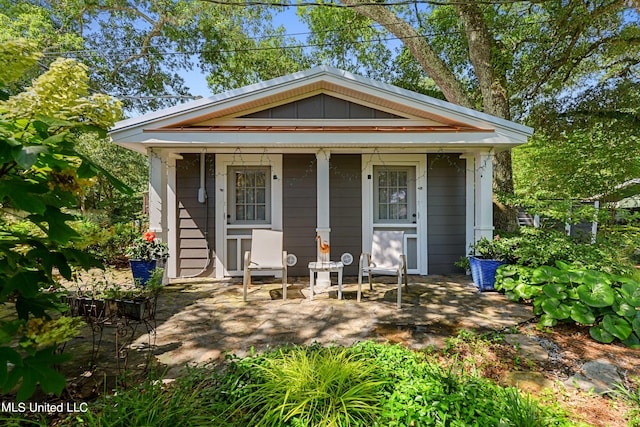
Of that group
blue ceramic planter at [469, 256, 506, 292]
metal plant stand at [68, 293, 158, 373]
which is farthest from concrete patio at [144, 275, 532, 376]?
metal plant stand at [68, 293, 158, 373]

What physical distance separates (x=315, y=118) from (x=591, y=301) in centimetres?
396

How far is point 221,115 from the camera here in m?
4.60

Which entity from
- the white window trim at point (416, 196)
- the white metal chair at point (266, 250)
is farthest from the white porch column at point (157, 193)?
the white window trim at point (416, 196)

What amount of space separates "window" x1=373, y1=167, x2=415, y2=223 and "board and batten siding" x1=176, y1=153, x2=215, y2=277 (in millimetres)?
2862

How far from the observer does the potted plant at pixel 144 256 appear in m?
4.23

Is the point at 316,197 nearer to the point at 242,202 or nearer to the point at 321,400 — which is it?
the point at 242,202

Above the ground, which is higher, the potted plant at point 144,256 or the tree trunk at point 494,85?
the tree trunk at point 494,85

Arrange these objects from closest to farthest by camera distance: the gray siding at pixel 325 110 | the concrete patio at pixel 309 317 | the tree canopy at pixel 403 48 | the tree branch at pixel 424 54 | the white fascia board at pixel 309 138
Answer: the concrete patio at pixel 309 317 → the white fascia board at pixel 309 138 → the gray siding at pixel 325 110 → the tree canopy at pixel 403 48 → the tree branch at pixel 424 54

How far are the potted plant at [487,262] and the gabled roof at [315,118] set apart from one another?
1.44m

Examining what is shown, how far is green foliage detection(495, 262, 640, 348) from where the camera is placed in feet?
9.11

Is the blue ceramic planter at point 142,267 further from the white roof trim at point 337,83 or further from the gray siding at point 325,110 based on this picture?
the gray siding at point 325,110

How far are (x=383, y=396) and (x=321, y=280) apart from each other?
280cm

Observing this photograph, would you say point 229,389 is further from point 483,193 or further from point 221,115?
point 483,193

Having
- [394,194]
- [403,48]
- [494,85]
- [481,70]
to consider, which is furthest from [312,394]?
[403,48]
